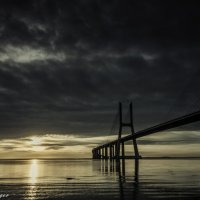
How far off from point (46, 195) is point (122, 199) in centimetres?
400

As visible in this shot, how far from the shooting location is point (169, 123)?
5075 cm

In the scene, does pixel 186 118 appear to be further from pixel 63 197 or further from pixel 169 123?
pixel 63 197

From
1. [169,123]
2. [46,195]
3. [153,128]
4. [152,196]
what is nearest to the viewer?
[152,196]

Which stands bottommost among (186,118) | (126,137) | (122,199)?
(122,199)

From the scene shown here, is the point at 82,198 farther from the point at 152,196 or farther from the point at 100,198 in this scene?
the point at 152,196

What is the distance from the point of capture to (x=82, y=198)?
624 inches

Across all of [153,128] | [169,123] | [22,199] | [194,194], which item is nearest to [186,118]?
[169,123]

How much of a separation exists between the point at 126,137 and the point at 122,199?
70.0 m

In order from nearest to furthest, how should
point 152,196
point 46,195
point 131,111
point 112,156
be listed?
point 152,196 < point 46,195 < point 131,111 < point 112,156

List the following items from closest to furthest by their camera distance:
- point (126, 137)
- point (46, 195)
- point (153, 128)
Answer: point (46, 195)
point (153, 128)
point (126, 137)

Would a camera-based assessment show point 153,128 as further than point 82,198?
Yes

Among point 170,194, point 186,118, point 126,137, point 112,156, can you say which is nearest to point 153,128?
point 186,118

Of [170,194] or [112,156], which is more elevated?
[112,156]

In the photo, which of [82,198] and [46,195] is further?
[46,195]
